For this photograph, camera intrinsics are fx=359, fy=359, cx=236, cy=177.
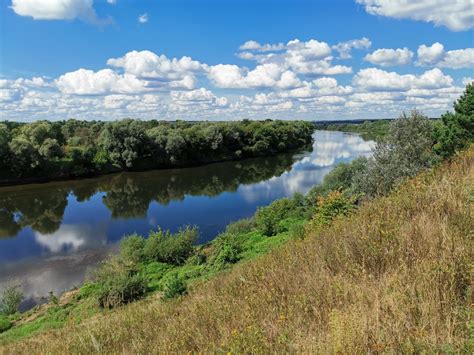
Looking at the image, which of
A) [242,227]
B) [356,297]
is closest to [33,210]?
[242,227]

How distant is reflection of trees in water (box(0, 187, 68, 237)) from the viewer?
28.5 metres

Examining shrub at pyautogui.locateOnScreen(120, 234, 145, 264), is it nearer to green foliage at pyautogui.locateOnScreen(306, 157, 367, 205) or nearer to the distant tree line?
green foliage at pyautogui.locateOnScreen(306, 157, 367, 205)

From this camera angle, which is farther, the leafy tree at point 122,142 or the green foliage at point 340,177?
the leafy tree at point 122,142

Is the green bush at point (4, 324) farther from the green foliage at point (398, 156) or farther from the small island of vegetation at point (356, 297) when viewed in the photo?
the green foliage at point (398, 156)

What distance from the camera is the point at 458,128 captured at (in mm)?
26609

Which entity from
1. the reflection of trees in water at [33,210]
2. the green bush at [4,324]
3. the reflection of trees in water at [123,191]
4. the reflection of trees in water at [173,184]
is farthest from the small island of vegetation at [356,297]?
the reflection of trees in water at [173,184]

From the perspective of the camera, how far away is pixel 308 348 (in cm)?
306

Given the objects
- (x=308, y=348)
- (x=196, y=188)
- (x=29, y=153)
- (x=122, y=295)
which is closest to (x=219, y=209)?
(x=196, y=188)

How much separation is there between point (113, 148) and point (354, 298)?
175 feet

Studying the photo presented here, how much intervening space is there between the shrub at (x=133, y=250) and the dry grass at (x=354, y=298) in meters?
12.8

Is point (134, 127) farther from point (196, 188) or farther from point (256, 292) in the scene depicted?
point (256, 292)

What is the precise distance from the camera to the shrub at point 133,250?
18344mm

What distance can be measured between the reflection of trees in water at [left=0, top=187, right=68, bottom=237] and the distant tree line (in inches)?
174

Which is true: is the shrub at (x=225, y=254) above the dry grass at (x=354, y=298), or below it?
below
